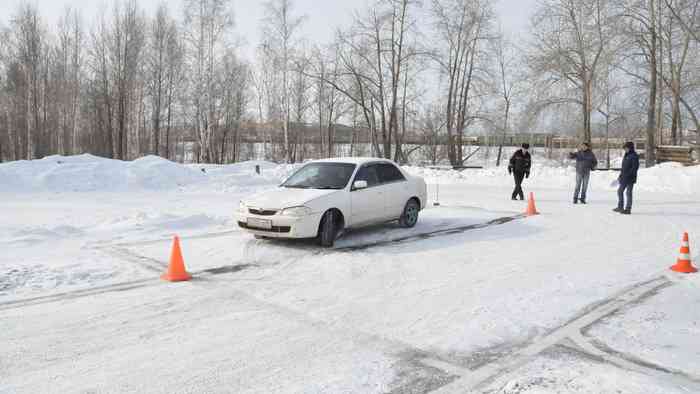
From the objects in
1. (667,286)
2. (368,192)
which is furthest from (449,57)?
(667,286)

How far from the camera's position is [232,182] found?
21.4 m

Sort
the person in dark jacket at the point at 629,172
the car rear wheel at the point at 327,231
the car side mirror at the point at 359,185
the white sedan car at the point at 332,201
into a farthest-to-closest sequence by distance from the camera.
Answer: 1. the person in dark jacket at the point at 629,172
2. the car side mirror at the point at 359,185
3. the car rear wheel at the point at 327,231
4. the white sedan car at the point at 332,201

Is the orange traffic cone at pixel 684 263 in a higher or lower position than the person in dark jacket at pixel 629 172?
lower

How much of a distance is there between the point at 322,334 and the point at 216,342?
95 centimetres

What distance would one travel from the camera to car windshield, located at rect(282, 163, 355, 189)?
9648 millimetres

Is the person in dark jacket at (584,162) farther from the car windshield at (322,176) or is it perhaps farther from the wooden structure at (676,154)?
the wooden structure at (676,154)

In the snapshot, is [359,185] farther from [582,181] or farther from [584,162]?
[582,181]

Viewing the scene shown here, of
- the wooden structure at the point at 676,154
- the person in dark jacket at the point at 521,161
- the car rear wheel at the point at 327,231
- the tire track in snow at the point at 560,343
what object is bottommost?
the tire track in snow at the point at 560,343

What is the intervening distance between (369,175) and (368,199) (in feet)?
1.80

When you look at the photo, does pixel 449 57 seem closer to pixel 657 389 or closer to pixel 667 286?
pixel 667 286

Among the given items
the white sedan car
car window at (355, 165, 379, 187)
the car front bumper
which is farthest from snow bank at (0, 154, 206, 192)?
the car front bumper

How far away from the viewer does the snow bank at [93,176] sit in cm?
1928

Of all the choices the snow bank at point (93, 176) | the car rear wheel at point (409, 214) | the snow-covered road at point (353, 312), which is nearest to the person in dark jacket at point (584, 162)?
the snow-covered road at point (353, 312)

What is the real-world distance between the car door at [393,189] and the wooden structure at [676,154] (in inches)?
845
